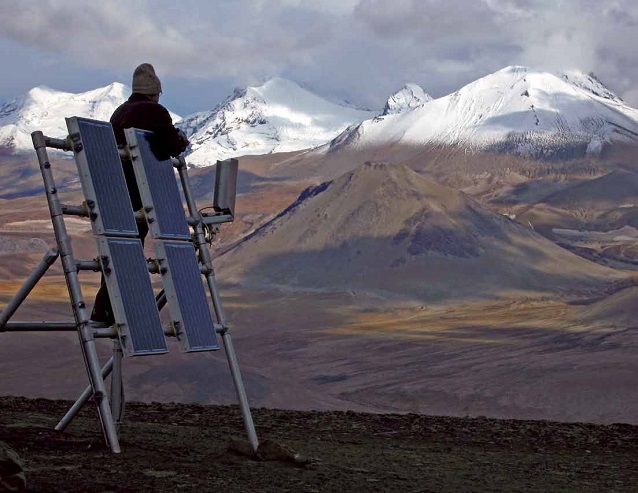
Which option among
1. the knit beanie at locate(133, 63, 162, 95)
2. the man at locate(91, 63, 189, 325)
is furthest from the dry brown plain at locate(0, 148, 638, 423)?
the man at locate(91, 63, 189, 325)

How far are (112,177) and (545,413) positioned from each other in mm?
69221

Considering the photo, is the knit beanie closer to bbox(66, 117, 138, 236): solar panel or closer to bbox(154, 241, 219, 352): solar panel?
bbox(66, 117, 138, 236): solar panel

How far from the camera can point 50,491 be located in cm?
554

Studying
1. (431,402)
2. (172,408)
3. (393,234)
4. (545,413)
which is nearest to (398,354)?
(431,402)

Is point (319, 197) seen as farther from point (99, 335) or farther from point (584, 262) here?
point (99, 335)

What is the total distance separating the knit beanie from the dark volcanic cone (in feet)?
376

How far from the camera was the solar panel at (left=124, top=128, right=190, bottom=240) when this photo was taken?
23.1 ft

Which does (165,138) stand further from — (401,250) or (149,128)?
(401,250)

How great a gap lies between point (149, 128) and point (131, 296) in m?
1.17

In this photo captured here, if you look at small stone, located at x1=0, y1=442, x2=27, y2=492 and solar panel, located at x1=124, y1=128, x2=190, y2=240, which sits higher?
solar panel, located at x1=124, y1=128, x2=190, y2=240

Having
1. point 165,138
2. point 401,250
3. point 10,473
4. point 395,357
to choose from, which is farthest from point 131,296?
point 401,250

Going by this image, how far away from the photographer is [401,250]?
131m

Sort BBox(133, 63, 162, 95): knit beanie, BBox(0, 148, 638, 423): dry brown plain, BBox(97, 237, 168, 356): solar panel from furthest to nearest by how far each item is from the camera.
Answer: BBox(0, 148, 638, 423): dry brown plain
BBox(133, 63, 162, 95): knit beanie
BBox(97, 237, 168, 356): solar panel

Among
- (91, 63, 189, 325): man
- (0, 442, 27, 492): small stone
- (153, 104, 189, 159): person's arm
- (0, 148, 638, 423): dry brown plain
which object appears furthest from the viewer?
(0, 148, 638, 423): dry brown plain
